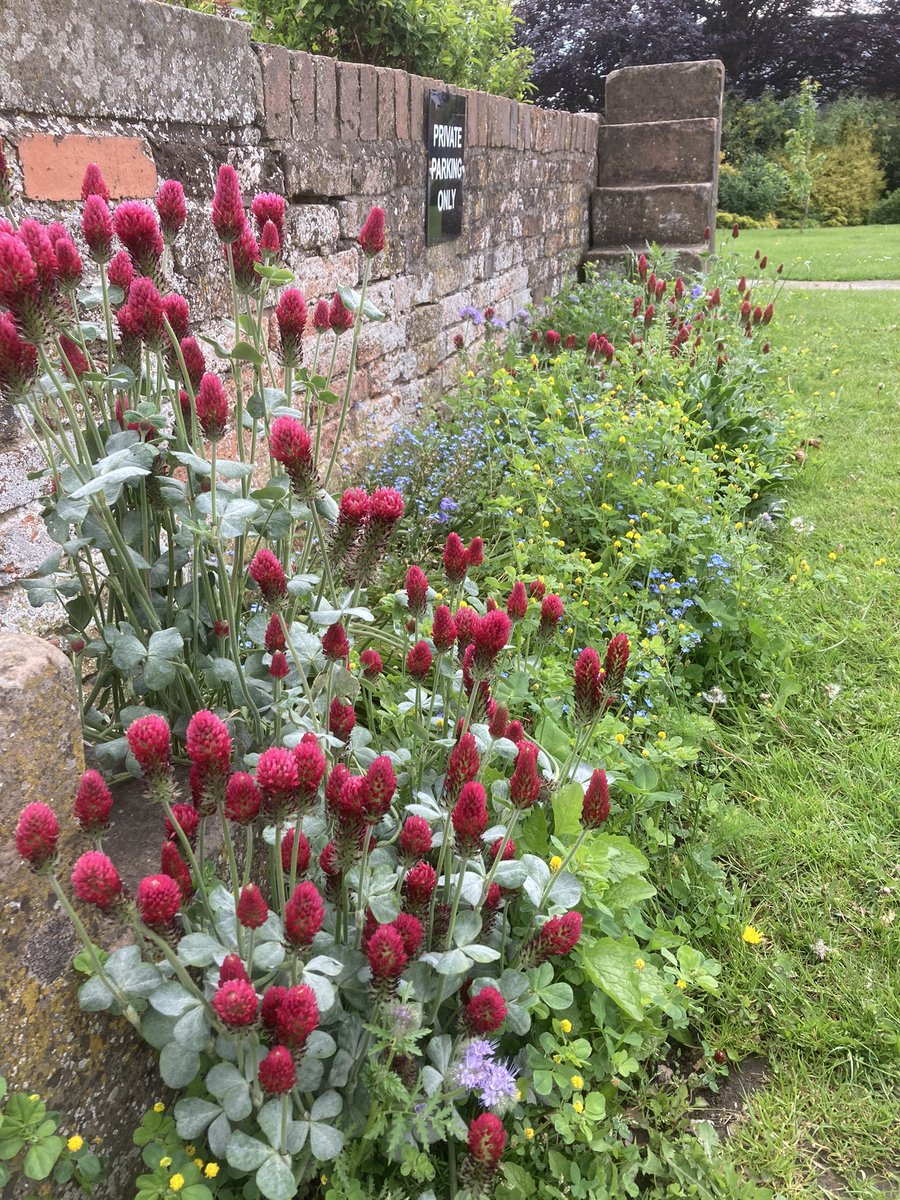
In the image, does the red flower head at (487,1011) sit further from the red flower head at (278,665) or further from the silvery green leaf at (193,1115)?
the red flower head at (278,665)

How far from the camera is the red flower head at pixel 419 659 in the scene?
168 cm

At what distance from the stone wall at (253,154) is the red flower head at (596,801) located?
1.35 m

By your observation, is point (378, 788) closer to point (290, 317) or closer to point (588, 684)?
A: point (588, 684)

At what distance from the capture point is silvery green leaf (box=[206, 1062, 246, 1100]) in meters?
1.18

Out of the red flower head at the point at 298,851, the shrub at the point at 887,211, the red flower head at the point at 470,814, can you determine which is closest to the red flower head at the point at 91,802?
the red flower head at the point at 298,851

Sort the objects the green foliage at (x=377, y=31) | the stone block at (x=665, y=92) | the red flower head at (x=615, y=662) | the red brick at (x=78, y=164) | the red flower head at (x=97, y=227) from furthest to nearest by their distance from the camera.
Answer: the stone block at (x=665, y=92) < the green foliage at (x=377, y=31) < the red brick at (x=78, y=164) < the red flower head at (x=97, y=227) < the red flower head at (x=615, y=662)

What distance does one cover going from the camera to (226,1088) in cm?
118

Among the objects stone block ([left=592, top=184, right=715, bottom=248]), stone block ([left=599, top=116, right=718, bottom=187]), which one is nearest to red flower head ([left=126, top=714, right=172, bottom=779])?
stone block ([left=592, top=184, right=715, bottom=248])

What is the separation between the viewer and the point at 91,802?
113 cm

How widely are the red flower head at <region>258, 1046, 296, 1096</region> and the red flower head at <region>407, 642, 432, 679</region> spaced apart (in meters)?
0.77

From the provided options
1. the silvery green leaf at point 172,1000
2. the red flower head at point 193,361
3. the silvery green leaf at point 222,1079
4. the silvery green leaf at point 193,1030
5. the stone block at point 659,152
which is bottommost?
the silvery green leaf at point 222,1079

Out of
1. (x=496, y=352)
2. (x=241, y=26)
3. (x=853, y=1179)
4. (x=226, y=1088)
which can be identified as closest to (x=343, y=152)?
(x=241, y=26)

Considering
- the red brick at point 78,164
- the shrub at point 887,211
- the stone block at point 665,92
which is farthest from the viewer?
the shrub at point 887,211

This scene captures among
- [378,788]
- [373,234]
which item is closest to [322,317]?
[373,234]
